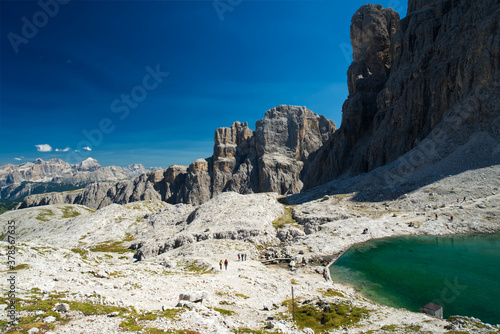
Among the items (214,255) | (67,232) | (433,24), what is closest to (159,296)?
(214,255)

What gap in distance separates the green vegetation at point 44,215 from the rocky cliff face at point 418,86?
529ft

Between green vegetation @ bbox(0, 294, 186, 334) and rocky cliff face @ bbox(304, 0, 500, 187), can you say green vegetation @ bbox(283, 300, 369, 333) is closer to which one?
green vegetation @ bbox(0, 294, 186, 334)

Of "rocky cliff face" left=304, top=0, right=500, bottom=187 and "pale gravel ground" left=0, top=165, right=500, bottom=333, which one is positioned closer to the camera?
"pale gravel ground" left=0, top=165, right=500, bottom=333

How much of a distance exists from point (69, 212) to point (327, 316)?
20800 centimetres

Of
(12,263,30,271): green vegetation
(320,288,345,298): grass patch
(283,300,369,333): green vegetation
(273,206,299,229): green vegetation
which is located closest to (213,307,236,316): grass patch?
(283,300,369,333): green vegetation

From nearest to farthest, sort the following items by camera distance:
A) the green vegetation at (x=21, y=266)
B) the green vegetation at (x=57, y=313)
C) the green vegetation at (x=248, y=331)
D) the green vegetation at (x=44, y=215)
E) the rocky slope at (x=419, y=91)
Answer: the green vegetation at (x=57, y=313)
the green vegetation at (x=248, y=331)
the green vegetation at (x=21, y=266)
the rocky slope at (x=419, y=91)
the green vegetation at (x=44, y=215)

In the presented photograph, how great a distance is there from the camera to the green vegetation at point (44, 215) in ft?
504

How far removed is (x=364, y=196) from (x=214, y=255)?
47.4 m

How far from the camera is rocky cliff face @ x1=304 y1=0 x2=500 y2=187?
73688 mm

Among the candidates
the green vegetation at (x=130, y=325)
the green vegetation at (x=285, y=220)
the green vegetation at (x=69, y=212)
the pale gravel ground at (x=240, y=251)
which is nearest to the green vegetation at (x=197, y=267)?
the pale gravel ground at (x=240, y=251)

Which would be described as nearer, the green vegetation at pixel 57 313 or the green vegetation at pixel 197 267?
the green vegetation at pixel 57 313

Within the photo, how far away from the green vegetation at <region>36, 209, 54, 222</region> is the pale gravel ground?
219 feet

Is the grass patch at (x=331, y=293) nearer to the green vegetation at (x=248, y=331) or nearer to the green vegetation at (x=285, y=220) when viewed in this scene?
the green vegetation at (x=248, y=331)

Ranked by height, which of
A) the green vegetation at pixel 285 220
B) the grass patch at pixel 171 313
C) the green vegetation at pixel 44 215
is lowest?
the grass patch at pixel 171 313
